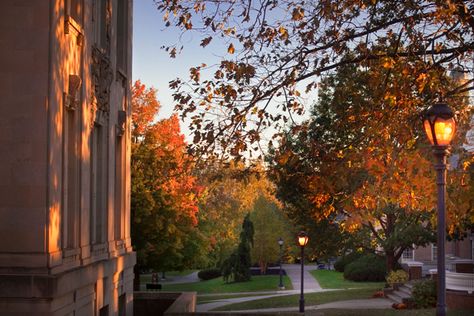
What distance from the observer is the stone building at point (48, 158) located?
1100cm

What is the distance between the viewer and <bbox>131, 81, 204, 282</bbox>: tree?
33.1 meters

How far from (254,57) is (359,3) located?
2136 millimetres

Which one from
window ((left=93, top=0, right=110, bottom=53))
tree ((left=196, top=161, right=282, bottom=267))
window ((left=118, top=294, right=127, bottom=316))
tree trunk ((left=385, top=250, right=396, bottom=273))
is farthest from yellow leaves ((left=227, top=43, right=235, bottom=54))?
tree trunk ((left=385, top=250, right=396, bottom=273))

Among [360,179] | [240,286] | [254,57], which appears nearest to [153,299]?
[360,179]

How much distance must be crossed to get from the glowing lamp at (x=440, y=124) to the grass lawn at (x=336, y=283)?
34.5 m

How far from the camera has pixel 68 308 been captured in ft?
39.5

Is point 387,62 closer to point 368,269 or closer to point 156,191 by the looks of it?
point 156,191

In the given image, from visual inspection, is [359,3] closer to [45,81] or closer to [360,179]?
[360,179]

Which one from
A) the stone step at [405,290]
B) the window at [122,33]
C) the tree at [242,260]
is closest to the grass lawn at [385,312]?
the stone step at [405,290]

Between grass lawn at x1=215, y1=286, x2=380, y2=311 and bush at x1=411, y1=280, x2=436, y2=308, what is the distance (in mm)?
6908

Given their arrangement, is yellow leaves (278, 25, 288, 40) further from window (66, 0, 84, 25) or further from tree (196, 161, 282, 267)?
tree (196, 161, 282, 267)

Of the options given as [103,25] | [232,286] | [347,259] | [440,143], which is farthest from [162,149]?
[347,259]

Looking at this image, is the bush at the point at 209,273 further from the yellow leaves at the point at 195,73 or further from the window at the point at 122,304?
the yellow leaves at the point at 195,73

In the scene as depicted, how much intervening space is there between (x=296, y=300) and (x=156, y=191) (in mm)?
10240
